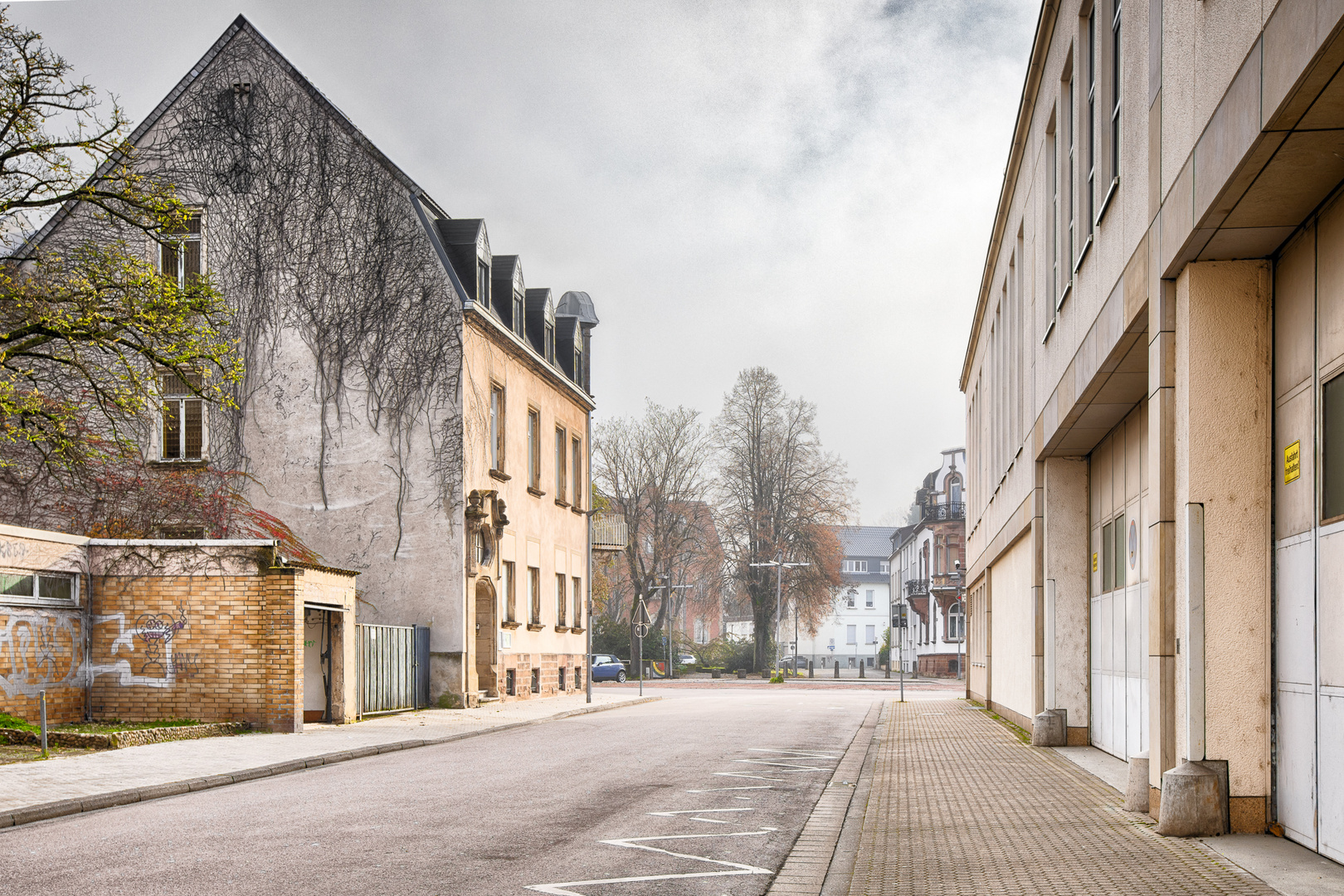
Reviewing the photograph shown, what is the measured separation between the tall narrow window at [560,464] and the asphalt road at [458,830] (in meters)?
20.4

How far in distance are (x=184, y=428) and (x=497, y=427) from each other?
7039 mm

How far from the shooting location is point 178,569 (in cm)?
1991

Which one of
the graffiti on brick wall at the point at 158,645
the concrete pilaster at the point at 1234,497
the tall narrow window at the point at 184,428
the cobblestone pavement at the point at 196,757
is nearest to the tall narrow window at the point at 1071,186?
the concrete pilaster at the point at 1234,497

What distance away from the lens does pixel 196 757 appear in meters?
15.5

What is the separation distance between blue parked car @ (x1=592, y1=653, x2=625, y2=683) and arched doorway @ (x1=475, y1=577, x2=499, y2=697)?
88.8 ft

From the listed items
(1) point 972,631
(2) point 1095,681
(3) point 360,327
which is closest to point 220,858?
(2) point 1095,681

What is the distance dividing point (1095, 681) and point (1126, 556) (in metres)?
3.02

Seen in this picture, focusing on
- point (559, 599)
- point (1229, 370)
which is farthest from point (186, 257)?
point (1229, 370)

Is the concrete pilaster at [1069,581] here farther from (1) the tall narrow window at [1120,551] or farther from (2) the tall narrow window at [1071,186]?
(2) the tall narrow window at [1071,186]

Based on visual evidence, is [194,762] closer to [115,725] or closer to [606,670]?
[115,725]

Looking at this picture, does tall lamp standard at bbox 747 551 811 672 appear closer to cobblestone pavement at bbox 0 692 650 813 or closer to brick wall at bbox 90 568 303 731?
cobblestone pavement at bbox 0 692 650 813

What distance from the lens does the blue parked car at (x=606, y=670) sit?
57.6 m

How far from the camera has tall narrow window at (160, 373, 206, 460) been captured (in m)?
28.7

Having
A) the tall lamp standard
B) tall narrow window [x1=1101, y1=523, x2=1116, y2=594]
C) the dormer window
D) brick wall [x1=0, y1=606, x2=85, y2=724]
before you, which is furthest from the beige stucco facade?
the tall lamp standard
